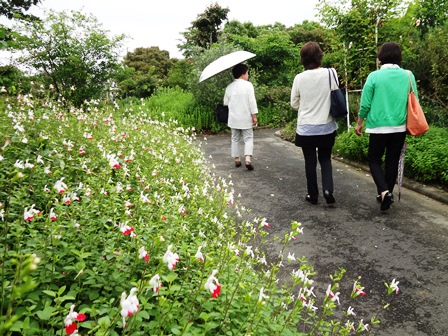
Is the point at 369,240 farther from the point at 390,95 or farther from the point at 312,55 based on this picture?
the point at 312,55

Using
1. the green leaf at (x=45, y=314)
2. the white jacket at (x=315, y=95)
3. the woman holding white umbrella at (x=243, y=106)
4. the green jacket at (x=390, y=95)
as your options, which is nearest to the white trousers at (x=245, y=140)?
the woman holding white umbrella at (x=243, y=106)

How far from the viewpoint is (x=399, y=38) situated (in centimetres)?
759

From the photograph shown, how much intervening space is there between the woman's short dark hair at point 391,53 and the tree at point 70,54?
317 inches

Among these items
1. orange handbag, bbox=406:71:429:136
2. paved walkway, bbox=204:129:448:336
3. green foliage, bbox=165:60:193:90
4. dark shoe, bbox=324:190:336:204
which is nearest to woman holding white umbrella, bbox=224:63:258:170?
paved walkway, bbox=204:129:448:336

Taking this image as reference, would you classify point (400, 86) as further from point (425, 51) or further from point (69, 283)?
point (425, 51)

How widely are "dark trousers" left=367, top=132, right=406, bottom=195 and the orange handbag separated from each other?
0.15 metres

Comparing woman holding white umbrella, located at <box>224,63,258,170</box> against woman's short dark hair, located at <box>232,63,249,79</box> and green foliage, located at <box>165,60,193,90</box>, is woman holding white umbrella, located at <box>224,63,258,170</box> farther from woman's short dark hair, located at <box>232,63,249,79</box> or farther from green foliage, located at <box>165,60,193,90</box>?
green foliage, located at <box>165,60,193,90</box>

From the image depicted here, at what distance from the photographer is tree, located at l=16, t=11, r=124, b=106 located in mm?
9438

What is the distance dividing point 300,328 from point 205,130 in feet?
34.5

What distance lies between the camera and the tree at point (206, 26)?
1200 inches

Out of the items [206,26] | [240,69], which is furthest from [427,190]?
[206,26]

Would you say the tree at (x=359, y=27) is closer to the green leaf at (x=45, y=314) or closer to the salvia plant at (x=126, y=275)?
the salvia plant at (x=126, y=275)

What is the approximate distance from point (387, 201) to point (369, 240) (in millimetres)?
868

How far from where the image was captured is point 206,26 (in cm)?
3139
